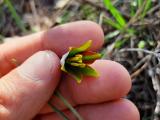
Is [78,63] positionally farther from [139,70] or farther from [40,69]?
[139,70]

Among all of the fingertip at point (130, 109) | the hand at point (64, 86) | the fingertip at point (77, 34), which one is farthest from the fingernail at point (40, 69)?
the fingertip at point (130, 109)

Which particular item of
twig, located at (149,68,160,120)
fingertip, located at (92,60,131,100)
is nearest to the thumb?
fingertip, located at (92,60,131,100)

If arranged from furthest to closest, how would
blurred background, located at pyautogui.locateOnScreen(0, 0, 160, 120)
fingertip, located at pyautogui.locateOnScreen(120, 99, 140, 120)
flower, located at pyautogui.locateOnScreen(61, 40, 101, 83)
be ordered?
blurred background, located at pyautogui.locateOnScreen(0, 0, 160, 120) < fingertip, located at pyautogui.locateOnScreen(120, 99, 140, 120) < flower, located at pyautogui.locateOnScreen(61, 40, 101, 83)

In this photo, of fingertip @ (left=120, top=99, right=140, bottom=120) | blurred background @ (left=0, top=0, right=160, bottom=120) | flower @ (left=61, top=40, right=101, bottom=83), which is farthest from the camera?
blurred background @ (left=0, top=0, right=160, bottom=120)

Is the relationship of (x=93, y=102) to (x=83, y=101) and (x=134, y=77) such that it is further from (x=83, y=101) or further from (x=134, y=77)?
(x=134, y=77)

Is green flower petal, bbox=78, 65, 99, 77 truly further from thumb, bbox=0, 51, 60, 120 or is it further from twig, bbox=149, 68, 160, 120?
twig, bbox=149, 68, 160, 120

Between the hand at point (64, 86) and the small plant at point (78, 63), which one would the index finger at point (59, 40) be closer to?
the hand at point (64, 86)
